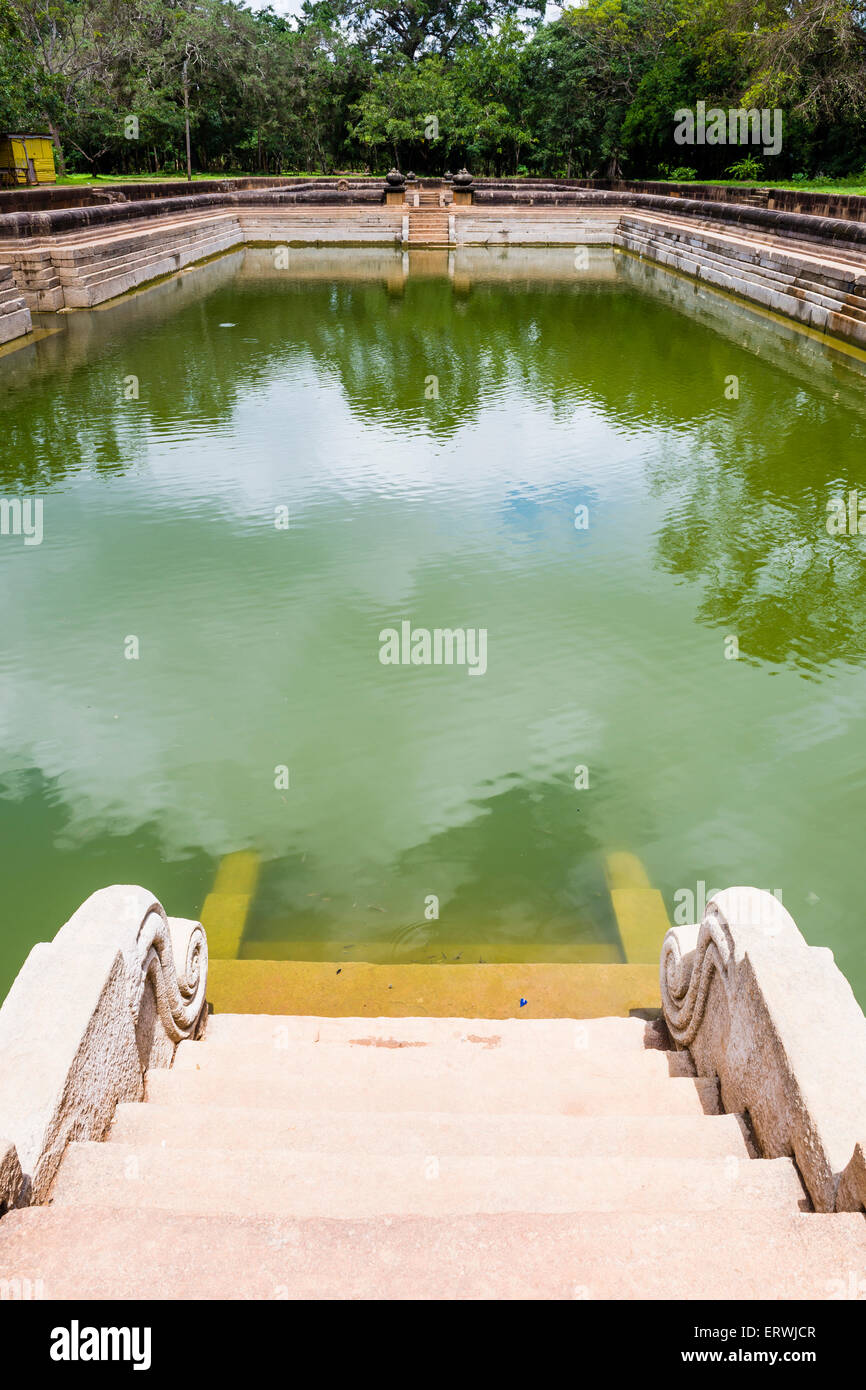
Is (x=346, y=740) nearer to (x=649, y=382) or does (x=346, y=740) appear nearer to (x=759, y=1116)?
(x=759, y=1116)

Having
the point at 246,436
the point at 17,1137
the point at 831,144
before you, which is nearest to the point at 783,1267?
the point at 17,1137

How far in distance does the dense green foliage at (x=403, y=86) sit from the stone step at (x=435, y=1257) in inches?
1213

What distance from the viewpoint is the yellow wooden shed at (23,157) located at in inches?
1120

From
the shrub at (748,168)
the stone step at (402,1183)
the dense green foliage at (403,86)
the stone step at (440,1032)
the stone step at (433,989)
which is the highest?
the dense green foliage at (403,86)

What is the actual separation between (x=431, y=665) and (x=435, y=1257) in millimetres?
4222

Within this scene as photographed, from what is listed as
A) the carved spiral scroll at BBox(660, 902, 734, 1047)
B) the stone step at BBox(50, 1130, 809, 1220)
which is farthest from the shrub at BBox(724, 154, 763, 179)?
the stone step at BBox(50, 1130, 809, 1220)

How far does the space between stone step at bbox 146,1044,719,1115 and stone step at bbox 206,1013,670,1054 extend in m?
0.22

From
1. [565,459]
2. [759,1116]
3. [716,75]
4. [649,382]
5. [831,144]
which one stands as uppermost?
[716,75]

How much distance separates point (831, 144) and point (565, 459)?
26.0 m

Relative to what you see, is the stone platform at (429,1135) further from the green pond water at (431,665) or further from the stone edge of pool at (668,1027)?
the green pond water at (431,665)

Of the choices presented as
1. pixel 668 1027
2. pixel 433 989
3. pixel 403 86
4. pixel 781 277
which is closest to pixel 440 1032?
pixel 433 989

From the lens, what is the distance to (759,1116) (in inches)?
89.7

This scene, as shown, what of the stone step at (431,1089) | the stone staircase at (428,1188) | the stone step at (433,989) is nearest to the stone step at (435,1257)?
the stone staircase at (428,1188)

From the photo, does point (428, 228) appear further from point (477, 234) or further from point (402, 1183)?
point (402, 1183)
